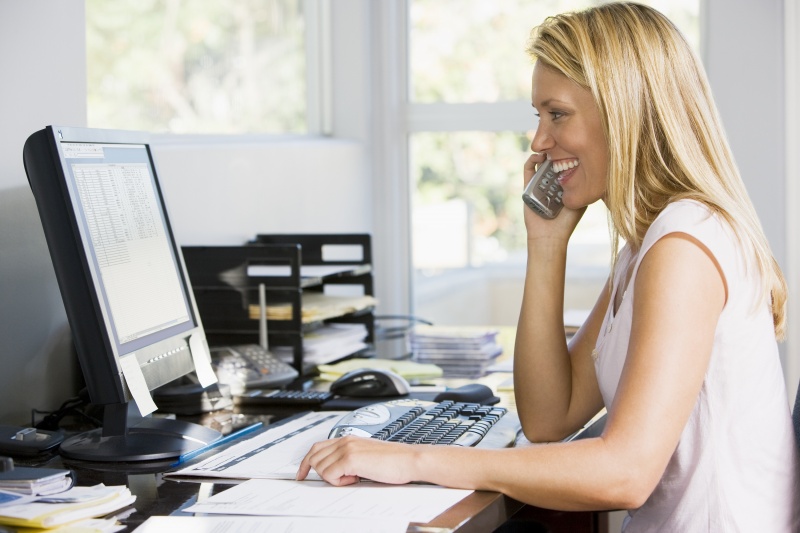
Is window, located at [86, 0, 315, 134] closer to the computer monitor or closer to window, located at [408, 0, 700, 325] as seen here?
window, located at [408, 0, 700, 325]

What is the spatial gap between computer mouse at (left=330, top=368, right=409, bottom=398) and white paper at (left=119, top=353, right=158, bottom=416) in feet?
1.65

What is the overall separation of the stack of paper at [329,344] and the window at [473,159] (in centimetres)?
106

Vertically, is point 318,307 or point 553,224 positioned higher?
point 553,224

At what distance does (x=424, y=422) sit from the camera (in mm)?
1457

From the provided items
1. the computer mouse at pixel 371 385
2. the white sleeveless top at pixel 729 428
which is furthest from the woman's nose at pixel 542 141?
the computer mouse at pixel 371 385

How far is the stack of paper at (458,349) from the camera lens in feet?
7.36

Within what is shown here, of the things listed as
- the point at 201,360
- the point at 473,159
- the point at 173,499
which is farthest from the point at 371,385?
the point at 473,159

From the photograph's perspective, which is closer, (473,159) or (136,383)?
(136,383)

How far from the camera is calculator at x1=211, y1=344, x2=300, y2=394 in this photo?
1.86 metres

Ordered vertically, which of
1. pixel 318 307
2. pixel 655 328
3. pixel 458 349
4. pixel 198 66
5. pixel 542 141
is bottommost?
pixel 458 349

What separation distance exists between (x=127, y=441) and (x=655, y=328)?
729 millimetres

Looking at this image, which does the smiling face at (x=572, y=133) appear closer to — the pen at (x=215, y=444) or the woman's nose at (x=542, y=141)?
the woman's nose at (x=542, y=141)

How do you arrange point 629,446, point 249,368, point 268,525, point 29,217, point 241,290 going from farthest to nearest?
1. point 241,290
2. point 249,368
3. point 29,217
4. point 629,446
5. point 268,525

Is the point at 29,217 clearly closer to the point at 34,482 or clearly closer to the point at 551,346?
the point at 34,482
